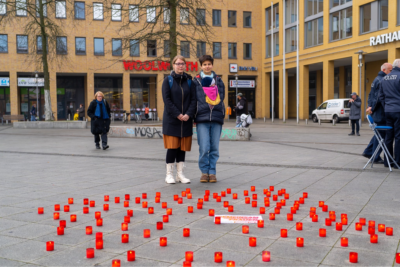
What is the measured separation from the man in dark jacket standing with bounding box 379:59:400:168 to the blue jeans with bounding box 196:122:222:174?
371 cm

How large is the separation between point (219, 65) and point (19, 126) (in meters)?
23.2

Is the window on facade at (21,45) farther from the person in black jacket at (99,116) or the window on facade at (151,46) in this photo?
the person in black jacket at (99,116)

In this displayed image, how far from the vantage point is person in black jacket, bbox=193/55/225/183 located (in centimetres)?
680

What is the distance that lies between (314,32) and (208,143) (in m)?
34.3

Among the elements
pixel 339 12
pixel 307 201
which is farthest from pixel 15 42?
pixel 307 201

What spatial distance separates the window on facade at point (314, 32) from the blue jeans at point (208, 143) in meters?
33.3

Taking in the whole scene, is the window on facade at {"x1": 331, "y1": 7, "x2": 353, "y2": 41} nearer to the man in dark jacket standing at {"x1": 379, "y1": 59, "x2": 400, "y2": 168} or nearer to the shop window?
the shop window

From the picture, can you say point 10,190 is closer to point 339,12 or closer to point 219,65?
point 339,12

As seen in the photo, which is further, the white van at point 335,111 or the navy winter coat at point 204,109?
the white van at point 335,111

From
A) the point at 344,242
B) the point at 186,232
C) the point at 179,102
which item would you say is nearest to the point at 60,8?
the point at 179,102

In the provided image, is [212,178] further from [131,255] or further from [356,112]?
[356,112]

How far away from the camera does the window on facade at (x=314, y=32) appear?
123ft

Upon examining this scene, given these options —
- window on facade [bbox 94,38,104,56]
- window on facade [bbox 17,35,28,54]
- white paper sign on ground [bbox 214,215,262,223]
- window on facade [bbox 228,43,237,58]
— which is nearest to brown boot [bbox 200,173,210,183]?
white paper sign on ground [bbox 214,215,262,223]

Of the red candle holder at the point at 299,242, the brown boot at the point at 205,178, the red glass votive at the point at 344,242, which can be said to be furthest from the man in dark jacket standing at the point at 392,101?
the red candle holder at the point at 299,242
